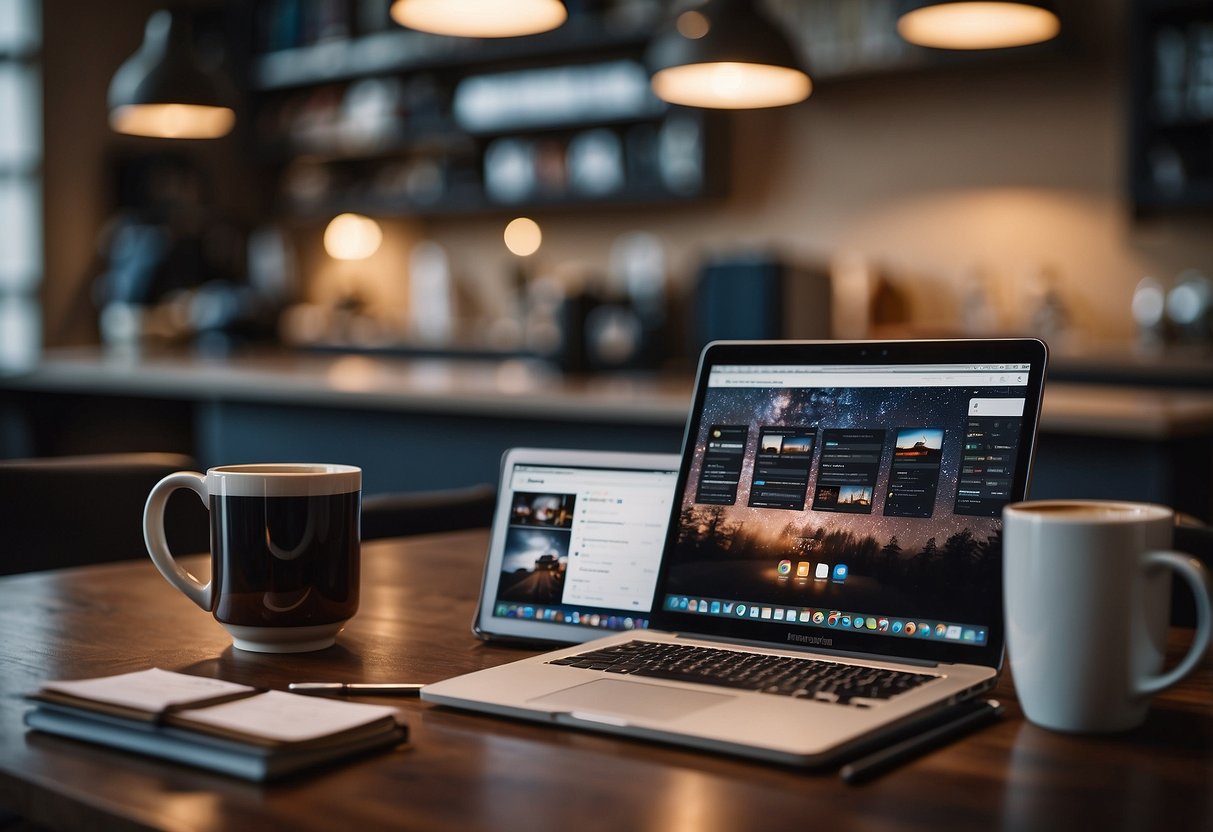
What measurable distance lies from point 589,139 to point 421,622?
471cm

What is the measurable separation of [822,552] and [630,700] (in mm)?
201

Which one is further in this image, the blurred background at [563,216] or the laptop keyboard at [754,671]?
the blurred background at [563,216]

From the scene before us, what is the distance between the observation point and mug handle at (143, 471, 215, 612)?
3.13 feet

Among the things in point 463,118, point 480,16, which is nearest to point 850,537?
point 480,16

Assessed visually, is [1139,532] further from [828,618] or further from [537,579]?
[537,579]

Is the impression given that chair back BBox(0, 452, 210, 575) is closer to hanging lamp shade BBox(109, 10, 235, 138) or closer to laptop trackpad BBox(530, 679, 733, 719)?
laptop trackpad BBox(530, 679, 733, 719)

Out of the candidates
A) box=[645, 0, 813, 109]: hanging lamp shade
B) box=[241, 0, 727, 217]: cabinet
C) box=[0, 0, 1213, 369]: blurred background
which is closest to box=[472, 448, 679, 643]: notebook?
box=[645, 0, 813, 109]: hanging lamp shade

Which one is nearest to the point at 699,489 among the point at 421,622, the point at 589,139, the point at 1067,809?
the point at 421,622

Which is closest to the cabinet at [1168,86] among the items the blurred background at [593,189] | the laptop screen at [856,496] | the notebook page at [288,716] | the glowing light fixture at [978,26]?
the blurred background at [593,189]

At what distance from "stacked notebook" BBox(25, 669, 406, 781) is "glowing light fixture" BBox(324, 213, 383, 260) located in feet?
19.3

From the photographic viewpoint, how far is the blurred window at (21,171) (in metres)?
6.07

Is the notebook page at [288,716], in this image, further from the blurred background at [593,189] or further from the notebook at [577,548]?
the blurred background at [593,189]

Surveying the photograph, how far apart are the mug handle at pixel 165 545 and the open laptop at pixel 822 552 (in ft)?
0.82

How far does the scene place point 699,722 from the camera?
711 millimetres
